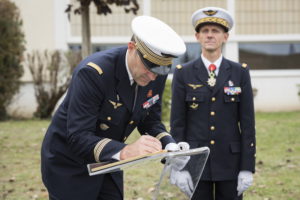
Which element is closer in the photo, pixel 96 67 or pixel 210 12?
pixel 96 67

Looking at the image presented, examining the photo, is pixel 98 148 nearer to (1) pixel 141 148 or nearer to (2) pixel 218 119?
(1) pixel 141 148

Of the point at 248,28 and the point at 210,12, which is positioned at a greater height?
the point at 210,12

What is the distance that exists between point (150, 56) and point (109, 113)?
1.26ft

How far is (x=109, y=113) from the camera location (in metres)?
2.29

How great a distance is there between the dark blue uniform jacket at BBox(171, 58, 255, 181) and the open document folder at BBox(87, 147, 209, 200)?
28.2 inches

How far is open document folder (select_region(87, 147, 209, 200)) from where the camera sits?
1.98 metres

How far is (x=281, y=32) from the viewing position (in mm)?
14719

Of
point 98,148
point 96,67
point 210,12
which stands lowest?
point 98,148

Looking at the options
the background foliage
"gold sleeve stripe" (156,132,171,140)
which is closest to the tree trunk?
the background foliage

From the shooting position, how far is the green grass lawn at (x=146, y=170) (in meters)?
5.12

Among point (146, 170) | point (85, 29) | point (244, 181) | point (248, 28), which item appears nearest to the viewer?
point (244, 181)

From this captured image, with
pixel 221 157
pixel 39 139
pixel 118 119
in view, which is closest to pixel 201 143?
pixel 221 157

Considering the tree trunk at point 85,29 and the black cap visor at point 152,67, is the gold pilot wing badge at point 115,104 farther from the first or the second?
the tree trunk at point 85,29

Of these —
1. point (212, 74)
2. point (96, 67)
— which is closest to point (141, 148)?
point (96, 67)
